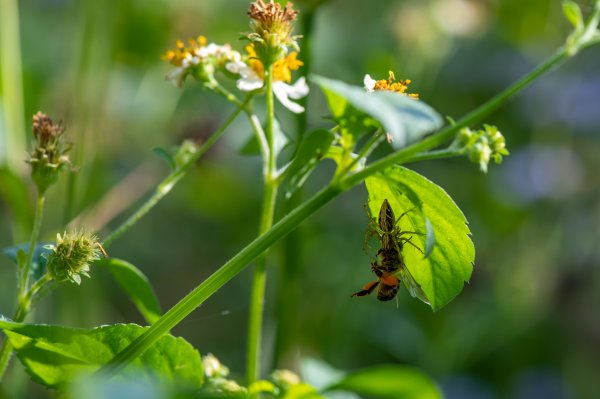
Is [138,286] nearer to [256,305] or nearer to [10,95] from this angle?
[256,305]

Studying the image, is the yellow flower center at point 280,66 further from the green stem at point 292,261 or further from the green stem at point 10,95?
the green stem at point 10,95

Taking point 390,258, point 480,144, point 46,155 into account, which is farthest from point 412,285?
point 46,155

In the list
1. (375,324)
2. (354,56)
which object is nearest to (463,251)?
(375,324)

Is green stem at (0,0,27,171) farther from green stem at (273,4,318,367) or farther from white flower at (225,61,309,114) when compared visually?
white flower at (225,61,309,114)

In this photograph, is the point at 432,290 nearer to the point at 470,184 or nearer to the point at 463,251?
the point at 463,251

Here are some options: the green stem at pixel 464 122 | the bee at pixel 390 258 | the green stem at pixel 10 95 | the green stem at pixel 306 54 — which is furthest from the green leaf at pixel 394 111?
the green stem at pixel 10 95
